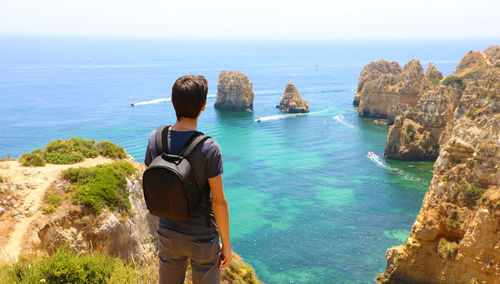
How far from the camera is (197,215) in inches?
199

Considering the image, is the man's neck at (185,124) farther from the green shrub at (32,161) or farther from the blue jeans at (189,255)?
the green shrub at (32,161)

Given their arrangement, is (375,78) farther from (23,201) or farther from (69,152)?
(23,201)

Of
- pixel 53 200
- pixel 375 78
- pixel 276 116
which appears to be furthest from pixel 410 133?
pixel 375 78

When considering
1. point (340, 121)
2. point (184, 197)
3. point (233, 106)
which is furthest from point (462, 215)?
point (233, 106)

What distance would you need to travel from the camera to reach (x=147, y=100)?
4252 inches

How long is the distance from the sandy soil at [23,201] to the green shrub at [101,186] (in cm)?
96

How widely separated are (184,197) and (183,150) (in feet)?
1.83

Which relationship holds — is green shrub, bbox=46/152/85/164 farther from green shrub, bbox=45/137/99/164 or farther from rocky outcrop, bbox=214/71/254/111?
rocky outcrop, bbox=214/71/254/111

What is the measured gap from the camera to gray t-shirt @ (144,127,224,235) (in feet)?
15.6

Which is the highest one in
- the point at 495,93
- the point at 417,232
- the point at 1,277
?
the point at 495,93

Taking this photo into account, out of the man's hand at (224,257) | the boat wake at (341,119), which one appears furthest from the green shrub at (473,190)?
the boat wake at (341,119)

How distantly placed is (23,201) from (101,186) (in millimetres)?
2740

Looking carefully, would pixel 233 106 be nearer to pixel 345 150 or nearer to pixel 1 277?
pixel 345 150

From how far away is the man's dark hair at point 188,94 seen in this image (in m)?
4.82
